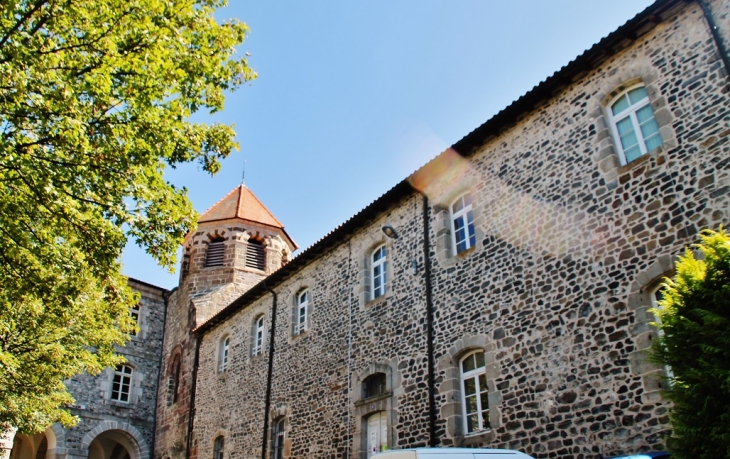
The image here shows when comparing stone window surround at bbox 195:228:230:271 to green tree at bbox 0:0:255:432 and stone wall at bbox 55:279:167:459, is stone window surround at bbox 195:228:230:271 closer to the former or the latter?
stone wall at bbox 55:279:167:459

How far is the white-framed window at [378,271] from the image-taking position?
13766 mm

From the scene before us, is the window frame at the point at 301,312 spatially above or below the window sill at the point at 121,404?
above

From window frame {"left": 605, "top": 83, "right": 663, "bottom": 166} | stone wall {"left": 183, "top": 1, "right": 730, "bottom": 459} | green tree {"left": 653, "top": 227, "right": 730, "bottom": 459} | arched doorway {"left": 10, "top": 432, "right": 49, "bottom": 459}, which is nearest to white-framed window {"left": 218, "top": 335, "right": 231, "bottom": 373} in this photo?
stone wall {"left": 183, "top": 1, "right": 730, "bottom": 459}

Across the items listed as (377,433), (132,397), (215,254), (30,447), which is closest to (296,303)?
(377,433)

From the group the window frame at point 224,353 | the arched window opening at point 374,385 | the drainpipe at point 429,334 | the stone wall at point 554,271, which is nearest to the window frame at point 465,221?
the stone wall at point 554,271

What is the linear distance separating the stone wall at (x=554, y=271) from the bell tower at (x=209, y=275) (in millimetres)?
10285

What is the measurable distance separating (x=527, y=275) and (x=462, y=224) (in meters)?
2.32

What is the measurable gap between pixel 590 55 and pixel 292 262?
10.0 m

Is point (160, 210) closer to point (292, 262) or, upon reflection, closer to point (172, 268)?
point (172, 268)

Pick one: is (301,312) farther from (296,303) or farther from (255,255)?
(255,255)

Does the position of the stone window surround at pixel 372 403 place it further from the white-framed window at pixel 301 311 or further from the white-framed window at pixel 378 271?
the white-framed window at pixel 301 311

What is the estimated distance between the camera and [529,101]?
10789mm

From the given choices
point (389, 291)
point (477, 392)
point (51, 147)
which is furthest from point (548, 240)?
point (51, 147)

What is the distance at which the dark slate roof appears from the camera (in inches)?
360
